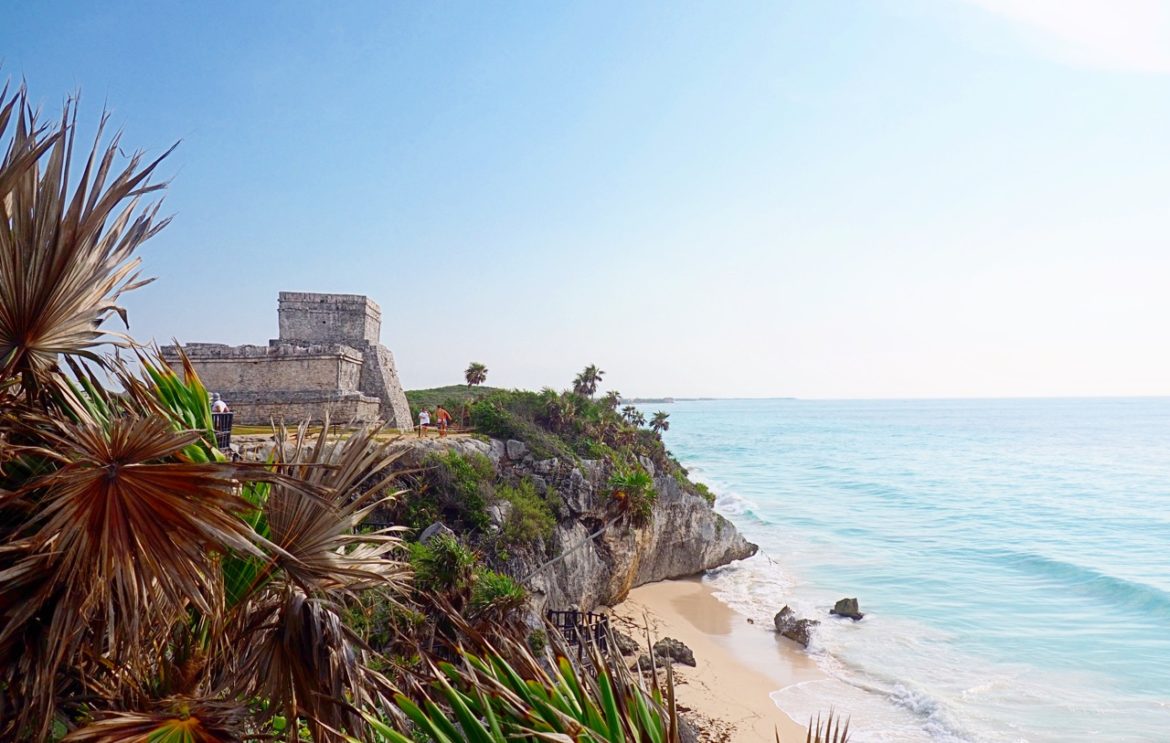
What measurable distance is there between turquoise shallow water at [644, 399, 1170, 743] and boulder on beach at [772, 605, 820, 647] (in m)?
0.39

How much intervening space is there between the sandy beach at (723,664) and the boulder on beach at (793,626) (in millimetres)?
307

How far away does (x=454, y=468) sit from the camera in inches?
675

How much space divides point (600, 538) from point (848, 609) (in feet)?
A: 24.0

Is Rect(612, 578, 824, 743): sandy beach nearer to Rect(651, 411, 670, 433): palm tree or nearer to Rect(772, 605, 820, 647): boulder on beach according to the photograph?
Rect(772, 605, 820, 647): boulder on beach

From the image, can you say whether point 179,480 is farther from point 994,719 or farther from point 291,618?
point 994,719

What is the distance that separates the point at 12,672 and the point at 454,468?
47.9ft

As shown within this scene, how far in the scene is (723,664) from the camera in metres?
16.1

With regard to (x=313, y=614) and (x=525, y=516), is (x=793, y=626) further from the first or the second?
(x=313, y=614)

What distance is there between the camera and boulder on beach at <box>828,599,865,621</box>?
770 inches

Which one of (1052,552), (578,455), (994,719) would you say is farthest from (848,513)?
(994,719)

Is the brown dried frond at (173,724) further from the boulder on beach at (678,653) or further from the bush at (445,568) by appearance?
the boulder on beach at (678,653)

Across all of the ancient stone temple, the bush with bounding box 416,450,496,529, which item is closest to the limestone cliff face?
the bush with bounding box 416,450,496,529

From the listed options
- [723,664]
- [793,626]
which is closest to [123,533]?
[723,664]

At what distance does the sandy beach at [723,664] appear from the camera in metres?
13.0
